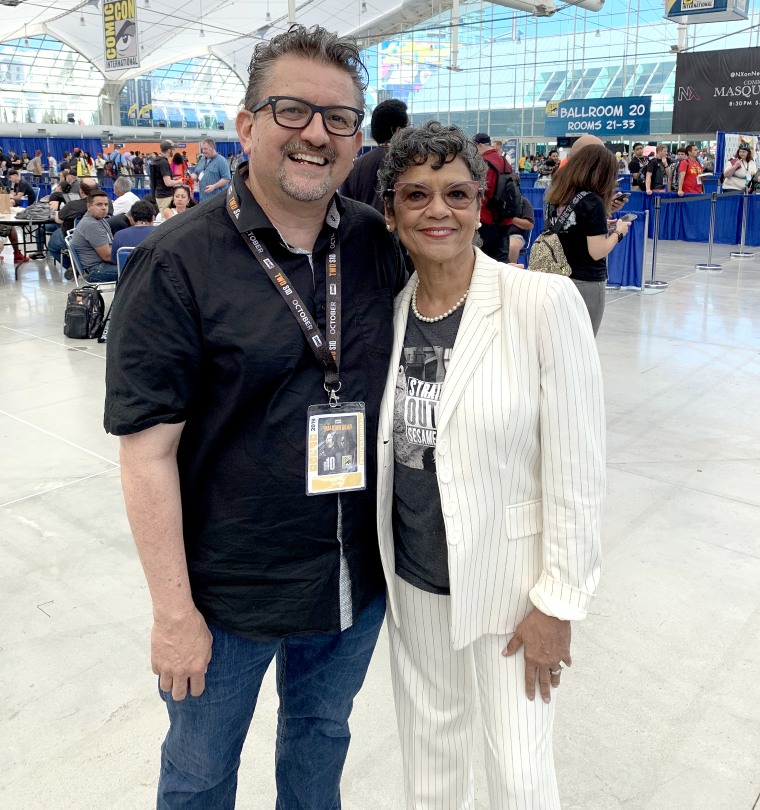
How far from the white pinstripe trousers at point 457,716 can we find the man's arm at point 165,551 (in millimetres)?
464

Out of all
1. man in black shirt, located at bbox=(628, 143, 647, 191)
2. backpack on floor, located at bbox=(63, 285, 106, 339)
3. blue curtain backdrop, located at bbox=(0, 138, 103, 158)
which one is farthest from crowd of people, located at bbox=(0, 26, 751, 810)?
blue curtain backdrop, located at bbox=(0, 138, 103, 158)

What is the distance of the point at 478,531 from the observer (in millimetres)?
1513

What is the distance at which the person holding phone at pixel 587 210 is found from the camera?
410 centimetres

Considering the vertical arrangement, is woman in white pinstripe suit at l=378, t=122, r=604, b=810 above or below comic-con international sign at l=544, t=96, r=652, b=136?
below

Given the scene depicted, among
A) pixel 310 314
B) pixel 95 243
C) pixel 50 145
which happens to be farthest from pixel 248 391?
pixel 50 145

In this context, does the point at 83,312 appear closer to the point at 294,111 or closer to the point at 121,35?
the point at 294,111

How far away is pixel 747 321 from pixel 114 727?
742 centimetres

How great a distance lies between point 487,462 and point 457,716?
62 cm

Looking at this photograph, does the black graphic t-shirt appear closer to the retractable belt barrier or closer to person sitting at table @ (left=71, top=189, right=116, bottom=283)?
person sitting at table @ (left=71, top=189, right=116, bottom=283)

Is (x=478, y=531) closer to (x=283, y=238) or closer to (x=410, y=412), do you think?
(x=410, y=412)

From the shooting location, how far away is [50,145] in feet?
121

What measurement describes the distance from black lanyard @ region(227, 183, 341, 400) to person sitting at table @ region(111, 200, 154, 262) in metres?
6.36

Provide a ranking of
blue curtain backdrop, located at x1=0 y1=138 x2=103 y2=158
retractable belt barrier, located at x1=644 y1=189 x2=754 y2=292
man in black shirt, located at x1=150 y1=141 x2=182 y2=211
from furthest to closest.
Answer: blue curtain backdrop, located at x1=0 y1=138 x2=103 y2=158 → man in black shirt, located at x1=150 y1=141 x2=182 y2=211 → retractable belt barrier, located at x1=644 y1=189 x2=754 y2=292

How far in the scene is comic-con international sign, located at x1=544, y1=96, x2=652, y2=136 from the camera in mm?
16516
